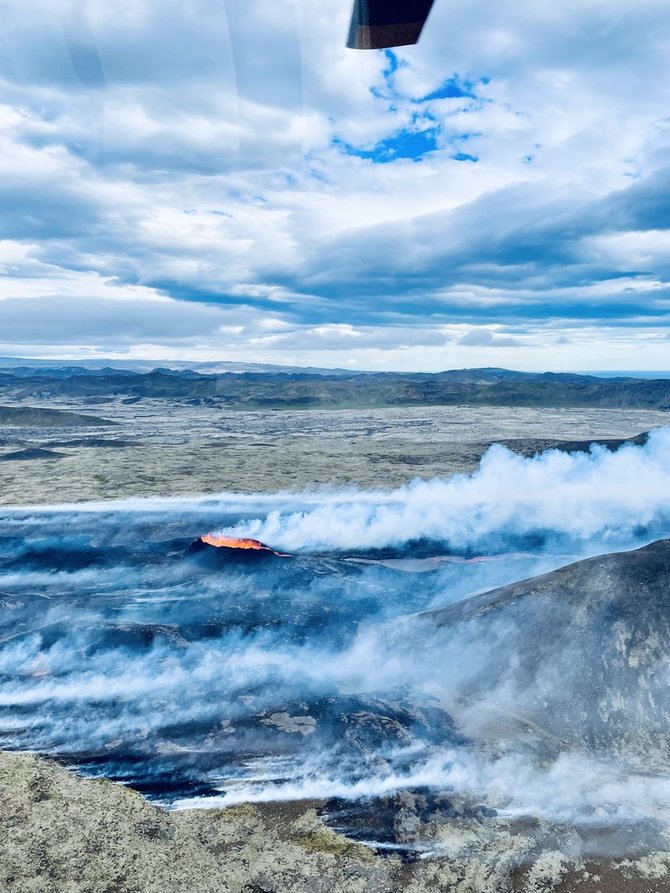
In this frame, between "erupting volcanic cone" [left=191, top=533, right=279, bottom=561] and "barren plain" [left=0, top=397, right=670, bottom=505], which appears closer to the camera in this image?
"erupting volcanic cone" [left=191, top=533, right=279, bottom=561]

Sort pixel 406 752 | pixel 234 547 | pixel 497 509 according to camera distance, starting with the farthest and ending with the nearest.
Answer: pixel 497 509 < pixel 234 547 < pixel 406 752

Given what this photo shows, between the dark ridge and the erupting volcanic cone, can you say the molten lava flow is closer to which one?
the erupting volcanic cone

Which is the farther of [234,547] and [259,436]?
[259,436]

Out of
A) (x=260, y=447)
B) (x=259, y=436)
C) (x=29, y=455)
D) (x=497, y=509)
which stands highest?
(x=259, y=436)

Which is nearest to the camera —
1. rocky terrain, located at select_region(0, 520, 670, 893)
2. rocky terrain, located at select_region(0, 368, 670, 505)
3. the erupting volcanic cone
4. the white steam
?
rocky terrain, located at select_region(0, 520, 670, 893)

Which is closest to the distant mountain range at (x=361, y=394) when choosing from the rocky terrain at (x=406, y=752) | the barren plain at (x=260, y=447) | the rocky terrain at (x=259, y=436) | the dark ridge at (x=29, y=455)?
the rocky terrain at (x=259, y=436)

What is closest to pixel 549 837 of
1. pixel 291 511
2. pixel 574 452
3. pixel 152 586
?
pixel 152 586

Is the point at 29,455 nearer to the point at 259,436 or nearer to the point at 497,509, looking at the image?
the point at 259,436

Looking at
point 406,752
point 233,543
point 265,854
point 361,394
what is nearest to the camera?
point 265,854

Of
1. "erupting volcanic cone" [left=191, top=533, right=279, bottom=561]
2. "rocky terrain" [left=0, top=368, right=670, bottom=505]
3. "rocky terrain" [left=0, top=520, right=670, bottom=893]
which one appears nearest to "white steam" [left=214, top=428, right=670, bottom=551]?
"erupting volcanic cone" [left=191, top=533, right=279, bottom=561]

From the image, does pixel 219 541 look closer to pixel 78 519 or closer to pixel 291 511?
pixel 291 511

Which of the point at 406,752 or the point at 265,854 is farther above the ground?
the point at 265,854

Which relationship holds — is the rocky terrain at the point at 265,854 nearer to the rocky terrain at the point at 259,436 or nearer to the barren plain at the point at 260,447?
the rocky terrain at the point at 259,436

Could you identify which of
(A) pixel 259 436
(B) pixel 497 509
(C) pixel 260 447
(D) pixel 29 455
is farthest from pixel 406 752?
(A) pixel 259 436
